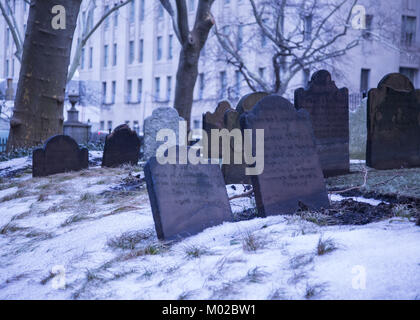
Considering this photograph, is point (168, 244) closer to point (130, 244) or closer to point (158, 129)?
point (130, 244)

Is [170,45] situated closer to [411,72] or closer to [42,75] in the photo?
[411,72]

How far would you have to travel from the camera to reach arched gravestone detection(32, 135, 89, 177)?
11203mm

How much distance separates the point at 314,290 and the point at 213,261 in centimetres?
98

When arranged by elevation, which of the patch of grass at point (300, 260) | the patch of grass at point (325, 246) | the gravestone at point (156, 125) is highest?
the gravestone at point (156, 125)

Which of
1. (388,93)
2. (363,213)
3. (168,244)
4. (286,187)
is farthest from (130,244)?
(388,93)

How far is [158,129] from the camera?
14.3 metres

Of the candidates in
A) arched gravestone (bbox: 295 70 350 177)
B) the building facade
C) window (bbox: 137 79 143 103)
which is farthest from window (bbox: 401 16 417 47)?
arched gravestone (bbox: 295 70 350 177)

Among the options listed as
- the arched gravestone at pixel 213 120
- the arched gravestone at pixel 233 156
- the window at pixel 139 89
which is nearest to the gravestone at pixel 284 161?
the arched gravestone at pixel 233 156

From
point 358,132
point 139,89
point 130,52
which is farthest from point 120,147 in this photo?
point 130,52

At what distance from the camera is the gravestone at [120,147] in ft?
40.0

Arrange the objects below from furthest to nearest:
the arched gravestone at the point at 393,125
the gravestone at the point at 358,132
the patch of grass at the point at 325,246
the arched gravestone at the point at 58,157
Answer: the gravestone at the point at 358,132 → the arched gravestone at the point at 58,157 → the arched gravestone at the point at 393,125 → the patch of grass at the point at 325,246

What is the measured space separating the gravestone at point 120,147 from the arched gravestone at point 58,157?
478 millimetres

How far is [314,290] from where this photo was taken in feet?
A: 12.2

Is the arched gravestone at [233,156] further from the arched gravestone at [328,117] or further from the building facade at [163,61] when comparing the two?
the building facade at [163,61]
